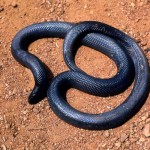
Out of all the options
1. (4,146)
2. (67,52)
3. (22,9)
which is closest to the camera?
(4,146)

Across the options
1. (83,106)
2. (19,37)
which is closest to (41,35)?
(19,37)

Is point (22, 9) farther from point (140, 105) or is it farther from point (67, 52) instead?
point (140, 105)

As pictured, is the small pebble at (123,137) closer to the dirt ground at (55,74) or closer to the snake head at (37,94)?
the dirt ground at (55,74)

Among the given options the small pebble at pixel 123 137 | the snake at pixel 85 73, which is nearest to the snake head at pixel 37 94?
the snake at pixel 85 73

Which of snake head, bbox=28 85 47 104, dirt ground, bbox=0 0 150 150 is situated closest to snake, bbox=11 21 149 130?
snake head, bbox=28 85 47 104

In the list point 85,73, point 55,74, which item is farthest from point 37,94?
point 85,73

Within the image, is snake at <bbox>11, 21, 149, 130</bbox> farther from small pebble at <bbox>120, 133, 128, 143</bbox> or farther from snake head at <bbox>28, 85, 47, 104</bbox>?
small pebble at <bbox>120, 133, 128, 143</bbox>

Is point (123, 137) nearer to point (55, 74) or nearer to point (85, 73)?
point (85, 73)
